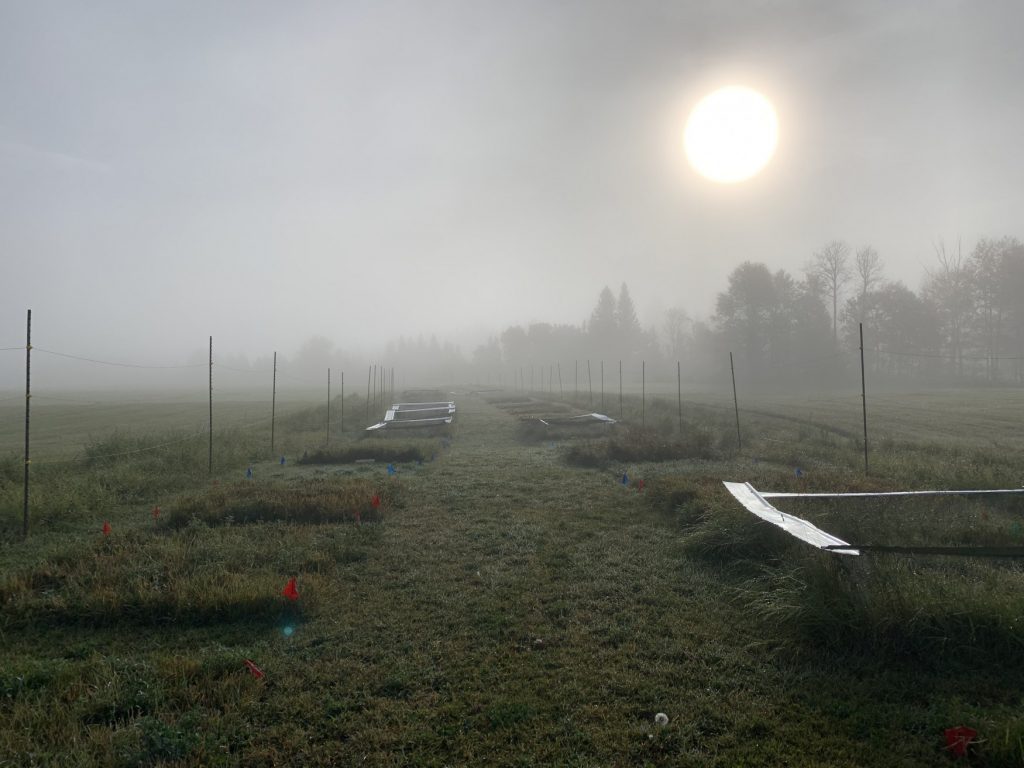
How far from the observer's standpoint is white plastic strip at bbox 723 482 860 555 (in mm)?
5043

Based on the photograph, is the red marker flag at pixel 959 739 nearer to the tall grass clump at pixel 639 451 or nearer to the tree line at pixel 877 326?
the tall grass clump at pixel 639 451

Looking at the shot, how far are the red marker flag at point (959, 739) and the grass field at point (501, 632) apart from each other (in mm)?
81

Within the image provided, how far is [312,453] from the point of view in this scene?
16422 mm

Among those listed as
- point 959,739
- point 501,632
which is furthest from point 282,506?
point 959,739

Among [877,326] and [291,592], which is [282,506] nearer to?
[291,592]

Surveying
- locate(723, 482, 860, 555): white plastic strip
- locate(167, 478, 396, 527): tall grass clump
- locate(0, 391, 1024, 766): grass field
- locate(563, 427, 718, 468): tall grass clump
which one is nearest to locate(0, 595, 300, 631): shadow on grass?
locate(0, 391, 1024, 766): grass field

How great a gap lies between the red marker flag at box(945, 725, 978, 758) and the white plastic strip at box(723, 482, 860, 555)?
1.47 m

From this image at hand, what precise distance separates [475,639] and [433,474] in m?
8.80

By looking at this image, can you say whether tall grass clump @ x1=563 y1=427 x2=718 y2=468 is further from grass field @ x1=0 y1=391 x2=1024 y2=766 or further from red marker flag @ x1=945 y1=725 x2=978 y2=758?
red marker flag @ x1=945 y1=725 x2=978 y2=758

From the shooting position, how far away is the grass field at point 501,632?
11.6 feet

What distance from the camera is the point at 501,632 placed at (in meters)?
5.11

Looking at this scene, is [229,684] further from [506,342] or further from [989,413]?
[506,342]

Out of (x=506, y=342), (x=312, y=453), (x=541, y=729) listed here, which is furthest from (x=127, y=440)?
(x=506, y=342)

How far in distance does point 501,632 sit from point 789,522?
341 cm
